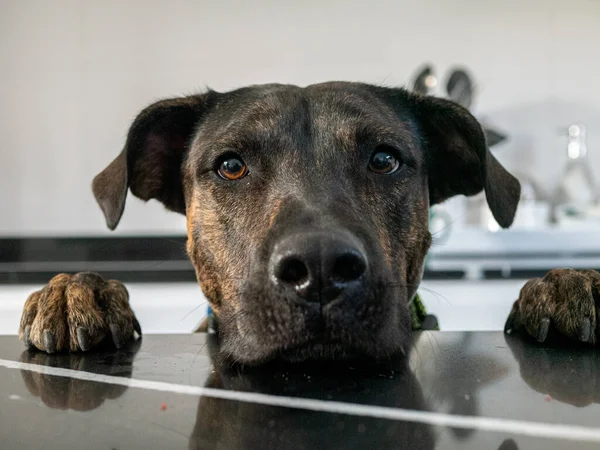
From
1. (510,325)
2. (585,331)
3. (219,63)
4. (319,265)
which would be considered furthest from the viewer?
(219,63)

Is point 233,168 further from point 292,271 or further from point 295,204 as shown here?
point 292,271

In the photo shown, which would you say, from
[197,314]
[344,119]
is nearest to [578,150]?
[197,314]

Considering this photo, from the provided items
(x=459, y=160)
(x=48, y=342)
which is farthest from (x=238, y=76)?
(x=48, y=342)

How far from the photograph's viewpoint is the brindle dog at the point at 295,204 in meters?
0.93

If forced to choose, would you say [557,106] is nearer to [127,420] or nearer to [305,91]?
[305,91]

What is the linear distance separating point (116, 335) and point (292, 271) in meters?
0.45

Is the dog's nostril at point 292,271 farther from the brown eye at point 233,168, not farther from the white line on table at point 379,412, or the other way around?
the brown eye at point 233,168

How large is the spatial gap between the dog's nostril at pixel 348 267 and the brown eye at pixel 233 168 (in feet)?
1.76

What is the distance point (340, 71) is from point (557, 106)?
4.69ft

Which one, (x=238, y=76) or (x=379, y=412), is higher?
(x=238, y=76)

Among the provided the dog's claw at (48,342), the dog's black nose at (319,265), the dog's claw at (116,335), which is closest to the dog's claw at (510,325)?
the dog's black nose at (319,265)

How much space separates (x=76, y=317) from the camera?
44.8 inches

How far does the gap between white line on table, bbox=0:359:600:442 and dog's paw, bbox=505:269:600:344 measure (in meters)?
0.50

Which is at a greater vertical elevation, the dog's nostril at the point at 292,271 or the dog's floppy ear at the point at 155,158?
the dog's floppy ear at the point at 155,158
